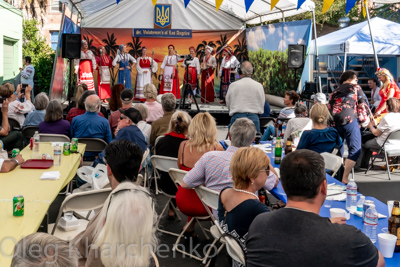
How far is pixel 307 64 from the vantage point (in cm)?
1168

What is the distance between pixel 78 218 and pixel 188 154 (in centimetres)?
108

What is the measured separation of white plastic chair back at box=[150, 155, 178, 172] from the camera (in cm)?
430

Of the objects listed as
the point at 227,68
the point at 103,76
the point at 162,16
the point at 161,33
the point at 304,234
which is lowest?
the point at 304,234

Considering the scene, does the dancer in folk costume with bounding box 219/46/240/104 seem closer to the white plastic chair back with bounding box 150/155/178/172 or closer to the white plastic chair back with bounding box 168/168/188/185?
the white plastic chair back with bounding box 150/155/178/172

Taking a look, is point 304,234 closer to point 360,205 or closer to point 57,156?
point 360,205

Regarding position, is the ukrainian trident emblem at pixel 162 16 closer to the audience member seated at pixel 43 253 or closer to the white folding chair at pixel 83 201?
the white folding chair at pixel 83 201

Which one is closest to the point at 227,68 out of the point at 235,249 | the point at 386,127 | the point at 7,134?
the point at 386,127

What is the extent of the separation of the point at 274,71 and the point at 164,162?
9.23 m

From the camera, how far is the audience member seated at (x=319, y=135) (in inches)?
186

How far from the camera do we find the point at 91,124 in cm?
539

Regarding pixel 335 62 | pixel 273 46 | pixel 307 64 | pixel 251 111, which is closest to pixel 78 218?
pixel 251 111

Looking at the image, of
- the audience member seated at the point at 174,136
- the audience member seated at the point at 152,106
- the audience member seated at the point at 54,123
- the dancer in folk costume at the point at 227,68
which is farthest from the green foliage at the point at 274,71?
the audience member seated at the point at 174,136

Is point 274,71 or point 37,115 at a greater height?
point 274,71

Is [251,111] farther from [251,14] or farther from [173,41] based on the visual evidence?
[173,41]
